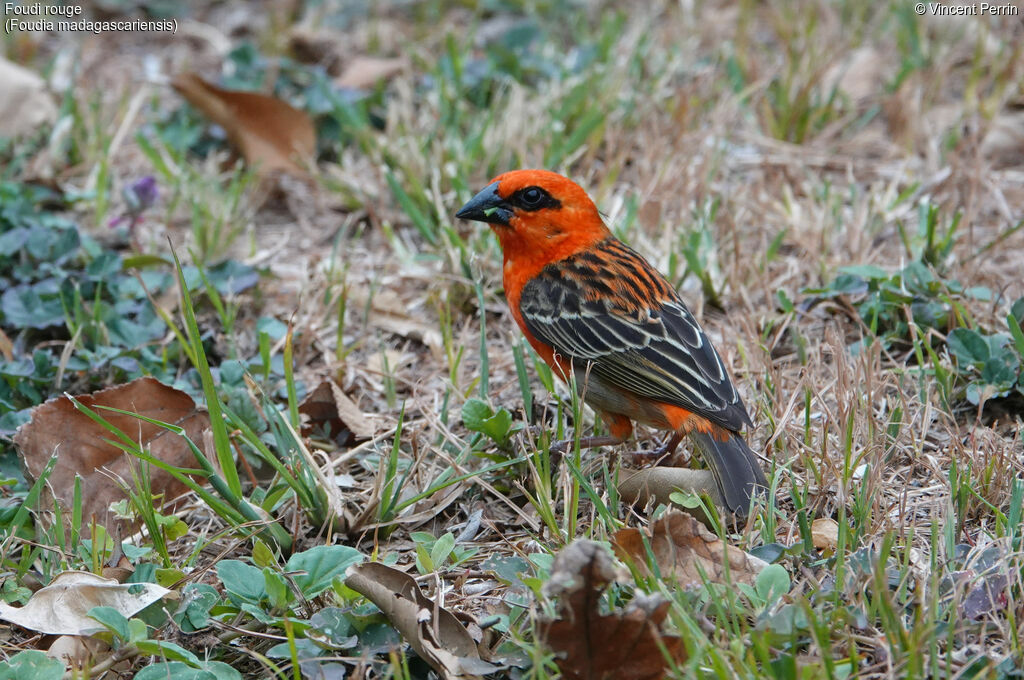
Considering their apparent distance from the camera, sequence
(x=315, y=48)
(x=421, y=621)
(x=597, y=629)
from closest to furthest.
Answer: (x=597, y=629), (x=421, y=621), (x=315, y=48)

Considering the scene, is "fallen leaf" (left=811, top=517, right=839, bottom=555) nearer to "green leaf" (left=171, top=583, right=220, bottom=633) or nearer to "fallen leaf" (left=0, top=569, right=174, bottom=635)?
"green leaf" (left=171, top=583, right=220, bottom=633)

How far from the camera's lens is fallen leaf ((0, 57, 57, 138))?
5.76 meters

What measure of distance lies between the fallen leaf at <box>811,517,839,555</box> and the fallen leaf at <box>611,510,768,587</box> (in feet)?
0.82

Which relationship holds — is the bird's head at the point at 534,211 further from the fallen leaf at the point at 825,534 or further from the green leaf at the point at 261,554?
the green leaf at the point at 261,554

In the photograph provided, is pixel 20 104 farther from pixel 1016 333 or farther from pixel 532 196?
pixel 1016 333

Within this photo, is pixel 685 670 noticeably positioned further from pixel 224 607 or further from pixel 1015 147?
pixel 1015 147

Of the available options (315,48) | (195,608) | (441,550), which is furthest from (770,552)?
(315,48)

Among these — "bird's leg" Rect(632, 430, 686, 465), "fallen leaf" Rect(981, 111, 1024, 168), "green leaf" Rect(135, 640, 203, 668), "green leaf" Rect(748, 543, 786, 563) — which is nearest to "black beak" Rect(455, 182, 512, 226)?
"bird's leg" Rect(632, 430, 686, 465)

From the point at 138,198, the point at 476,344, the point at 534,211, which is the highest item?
the point at 534,211

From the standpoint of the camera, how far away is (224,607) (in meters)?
2.92

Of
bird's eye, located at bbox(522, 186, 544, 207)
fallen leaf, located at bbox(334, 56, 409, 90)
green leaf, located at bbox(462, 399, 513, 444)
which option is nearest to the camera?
green leaf, located at bbox(462, 399, 513, 444)

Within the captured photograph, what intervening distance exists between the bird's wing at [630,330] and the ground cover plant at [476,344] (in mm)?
234

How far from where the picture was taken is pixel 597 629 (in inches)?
97.6

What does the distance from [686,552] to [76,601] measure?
1714 mm
